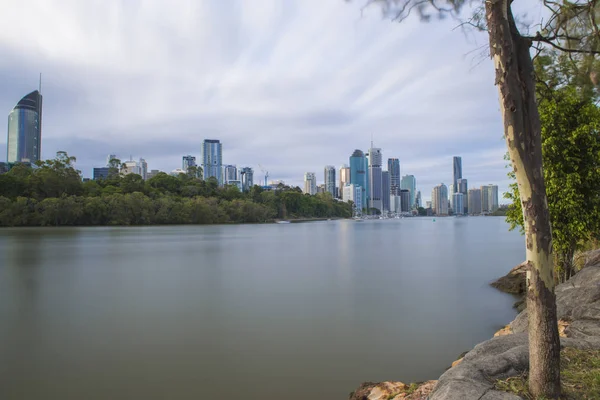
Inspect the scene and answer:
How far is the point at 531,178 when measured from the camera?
3273 millimetres

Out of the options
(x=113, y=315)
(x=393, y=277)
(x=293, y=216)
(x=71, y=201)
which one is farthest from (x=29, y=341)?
(x=293, y=216)

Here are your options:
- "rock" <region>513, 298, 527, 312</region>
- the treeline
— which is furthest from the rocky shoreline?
the treeline

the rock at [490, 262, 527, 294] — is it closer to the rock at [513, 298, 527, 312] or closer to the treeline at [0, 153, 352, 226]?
the rock at [513, 298, 527, 312]

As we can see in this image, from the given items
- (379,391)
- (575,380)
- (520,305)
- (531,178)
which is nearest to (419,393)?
(379,391)

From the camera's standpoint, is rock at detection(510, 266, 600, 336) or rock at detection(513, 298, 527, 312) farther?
rock at detection(513, 298, 527, 312)

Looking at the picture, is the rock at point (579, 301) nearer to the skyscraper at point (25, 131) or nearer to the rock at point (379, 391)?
the rock at point (379, 391)

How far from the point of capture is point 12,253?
1152 inches

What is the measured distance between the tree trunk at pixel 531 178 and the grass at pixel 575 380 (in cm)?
19

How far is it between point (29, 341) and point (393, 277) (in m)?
14.9

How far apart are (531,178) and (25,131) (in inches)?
8116

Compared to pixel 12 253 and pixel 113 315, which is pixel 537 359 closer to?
pixel 113 315

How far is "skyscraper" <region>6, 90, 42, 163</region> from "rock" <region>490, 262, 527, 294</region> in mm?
192215

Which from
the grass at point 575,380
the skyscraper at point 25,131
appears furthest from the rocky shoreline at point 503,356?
the skyscraper at point 25,131

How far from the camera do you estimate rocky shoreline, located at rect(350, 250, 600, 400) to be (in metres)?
3.58
